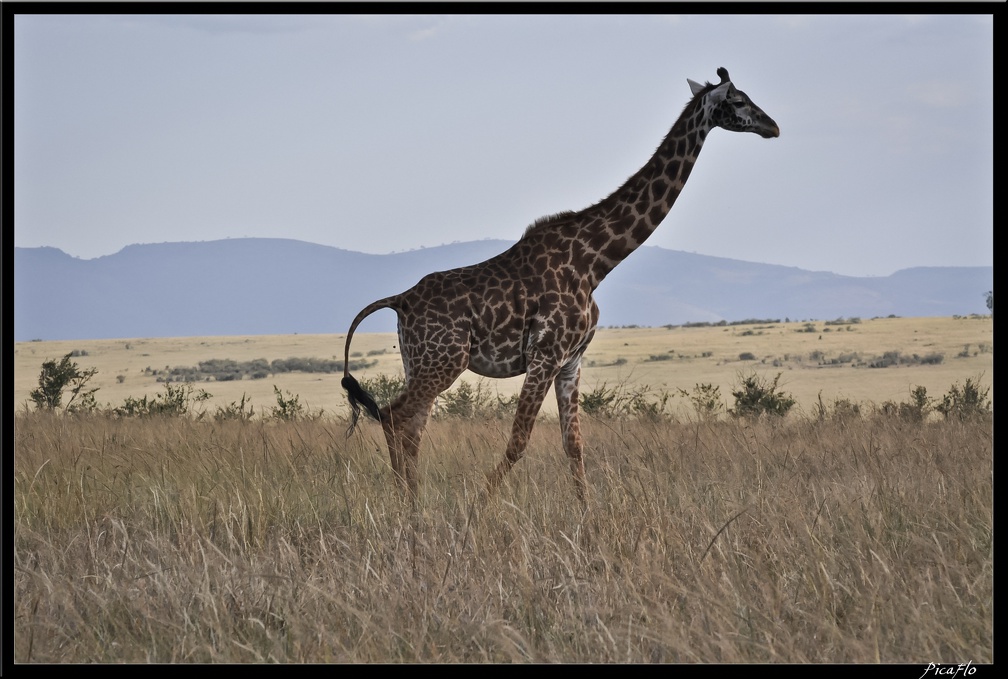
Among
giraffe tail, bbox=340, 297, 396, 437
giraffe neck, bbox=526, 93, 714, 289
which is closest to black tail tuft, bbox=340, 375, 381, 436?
giraffe tail, bbox=340, 297, 396, 437

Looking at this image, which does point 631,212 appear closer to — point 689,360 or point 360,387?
point 360,387

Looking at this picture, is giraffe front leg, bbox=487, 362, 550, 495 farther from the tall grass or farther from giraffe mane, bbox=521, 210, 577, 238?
giraffe mane, bbox=521, 210, 577, 238

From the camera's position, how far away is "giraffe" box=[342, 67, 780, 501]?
24.6 feet

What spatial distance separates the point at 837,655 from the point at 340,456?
5015 mm

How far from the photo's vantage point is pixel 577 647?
4465mm

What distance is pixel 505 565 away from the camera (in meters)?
5.41

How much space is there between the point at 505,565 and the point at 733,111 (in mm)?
4026

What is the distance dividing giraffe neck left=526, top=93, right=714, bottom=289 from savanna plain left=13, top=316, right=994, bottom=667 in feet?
5.49

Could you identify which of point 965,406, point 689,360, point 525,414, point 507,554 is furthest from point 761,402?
point 689,360

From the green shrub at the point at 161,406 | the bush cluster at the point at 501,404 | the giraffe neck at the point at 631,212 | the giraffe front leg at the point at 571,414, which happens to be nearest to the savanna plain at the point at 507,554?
the giraffe front leg at the point at 571,414
